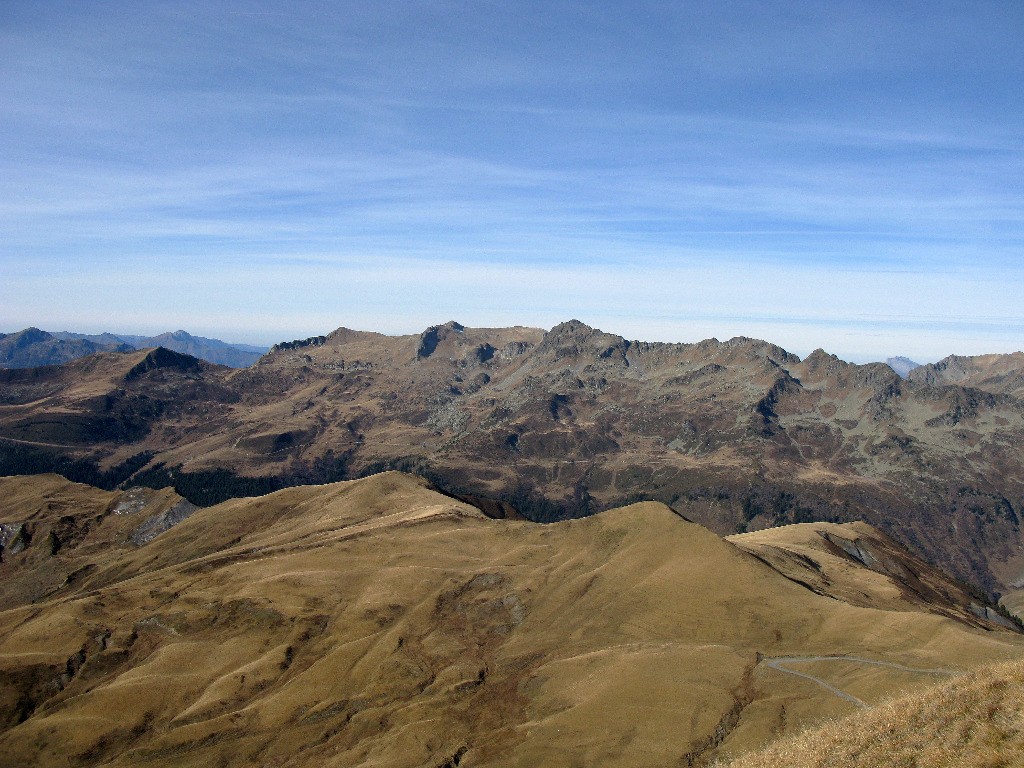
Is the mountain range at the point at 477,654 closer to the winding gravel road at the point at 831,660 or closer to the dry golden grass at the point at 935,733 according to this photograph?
the winding gravel road at the point at 831,660

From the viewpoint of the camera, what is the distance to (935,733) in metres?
37.4

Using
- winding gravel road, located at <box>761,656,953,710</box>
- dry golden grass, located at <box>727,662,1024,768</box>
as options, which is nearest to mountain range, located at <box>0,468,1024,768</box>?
winding gravel road, located at <box>761,656,953,710</box>

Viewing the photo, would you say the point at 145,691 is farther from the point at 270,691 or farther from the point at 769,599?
the point at 769,599

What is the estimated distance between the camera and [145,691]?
117375 millimetres

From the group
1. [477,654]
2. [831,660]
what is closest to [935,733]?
[831,660]

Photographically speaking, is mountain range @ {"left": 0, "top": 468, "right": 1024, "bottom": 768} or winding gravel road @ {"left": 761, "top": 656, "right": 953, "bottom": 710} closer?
winding gravel road @ {"left": 761, "top": 656, "right": 953, "bottom": 710}

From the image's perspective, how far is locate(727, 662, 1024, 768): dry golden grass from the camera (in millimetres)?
34312

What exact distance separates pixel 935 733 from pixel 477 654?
95.9 metres

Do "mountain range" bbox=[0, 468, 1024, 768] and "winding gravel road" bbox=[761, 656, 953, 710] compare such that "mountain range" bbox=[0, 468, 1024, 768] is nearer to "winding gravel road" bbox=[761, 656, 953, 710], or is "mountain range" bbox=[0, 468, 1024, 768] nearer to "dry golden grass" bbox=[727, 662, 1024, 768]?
"winding gravel road" bbox=[761, 656, 953, 710]

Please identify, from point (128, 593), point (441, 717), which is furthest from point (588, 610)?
point (128, 593)

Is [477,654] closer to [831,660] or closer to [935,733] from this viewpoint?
[831,660]

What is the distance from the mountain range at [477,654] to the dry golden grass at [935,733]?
1482 inches

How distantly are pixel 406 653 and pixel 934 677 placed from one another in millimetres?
86684

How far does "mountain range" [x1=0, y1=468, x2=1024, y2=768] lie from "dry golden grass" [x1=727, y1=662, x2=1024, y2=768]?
37.6m
